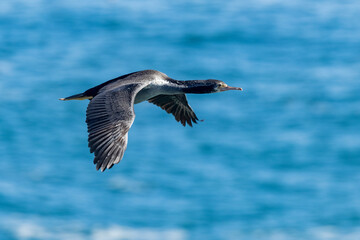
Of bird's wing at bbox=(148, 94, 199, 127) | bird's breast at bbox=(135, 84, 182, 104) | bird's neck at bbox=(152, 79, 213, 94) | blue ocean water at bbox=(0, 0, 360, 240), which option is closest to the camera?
bird's breast at bbox=(135, 84, 182, 104)

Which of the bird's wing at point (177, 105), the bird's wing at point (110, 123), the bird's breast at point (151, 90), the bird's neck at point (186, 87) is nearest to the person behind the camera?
the bird's wing at point (110, 123)

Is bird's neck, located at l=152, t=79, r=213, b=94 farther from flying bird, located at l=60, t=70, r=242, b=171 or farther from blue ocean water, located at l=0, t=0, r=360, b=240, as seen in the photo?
blue ocean water, located at l=0, t=0, r=360, b=240

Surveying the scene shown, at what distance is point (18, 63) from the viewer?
3778cm

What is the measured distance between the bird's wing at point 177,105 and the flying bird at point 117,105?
1141 mm

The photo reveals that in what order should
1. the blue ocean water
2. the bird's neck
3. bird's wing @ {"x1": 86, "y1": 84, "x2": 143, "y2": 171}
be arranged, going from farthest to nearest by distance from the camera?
the blue ocean water → the bird's neck → bird's wing @ {"x1": 86, "y1": 84, "x2": 143, "y2": 171}

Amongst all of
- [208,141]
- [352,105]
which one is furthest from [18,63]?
[352,105]

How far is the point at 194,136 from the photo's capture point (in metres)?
30.5

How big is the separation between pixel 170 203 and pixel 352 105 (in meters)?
10.6

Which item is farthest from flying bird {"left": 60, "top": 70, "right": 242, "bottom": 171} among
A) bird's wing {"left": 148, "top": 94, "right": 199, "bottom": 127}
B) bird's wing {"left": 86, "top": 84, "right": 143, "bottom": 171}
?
bird's wing {"left": 148, "top": 94, "right": 199, "bottom": 127}

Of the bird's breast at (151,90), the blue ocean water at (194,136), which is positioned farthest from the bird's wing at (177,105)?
the blue ocean water at (194,136)

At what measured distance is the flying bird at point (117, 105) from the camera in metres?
8.91

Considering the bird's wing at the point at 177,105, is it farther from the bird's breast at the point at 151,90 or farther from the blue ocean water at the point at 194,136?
the blue ocean water at the point at 194,136

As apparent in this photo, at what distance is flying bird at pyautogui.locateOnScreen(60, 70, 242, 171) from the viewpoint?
29.2ft

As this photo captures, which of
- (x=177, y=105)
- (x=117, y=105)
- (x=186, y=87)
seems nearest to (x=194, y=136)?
(x=177, y=105)
